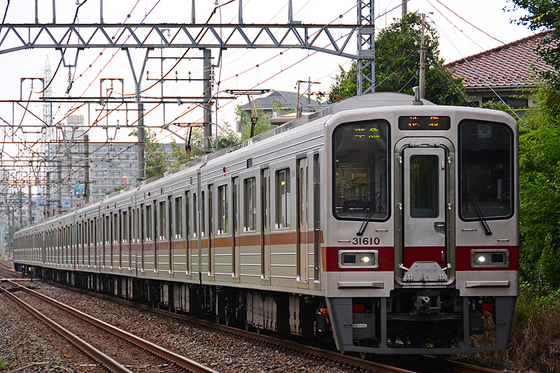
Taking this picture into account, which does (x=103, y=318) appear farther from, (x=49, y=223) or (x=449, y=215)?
(x=49, y=223)

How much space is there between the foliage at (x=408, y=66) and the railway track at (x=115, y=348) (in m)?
14.2

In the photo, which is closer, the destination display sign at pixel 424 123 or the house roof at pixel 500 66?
the destination display sign at pixel 424 123

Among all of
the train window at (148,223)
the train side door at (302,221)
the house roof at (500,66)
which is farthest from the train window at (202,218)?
the house roof at (500,66)

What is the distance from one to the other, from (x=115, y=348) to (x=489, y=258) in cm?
671

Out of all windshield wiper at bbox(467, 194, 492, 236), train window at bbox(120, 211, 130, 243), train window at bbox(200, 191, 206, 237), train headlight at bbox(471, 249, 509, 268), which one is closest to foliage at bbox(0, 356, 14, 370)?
train window at bbox(200, 191, 206, 237)


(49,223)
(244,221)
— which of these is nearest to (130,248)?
(244,221)

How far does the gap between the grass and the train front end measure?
0.54 m

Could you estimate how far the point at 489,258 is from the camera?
8.95m

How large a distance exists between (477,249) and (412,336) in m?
1.16

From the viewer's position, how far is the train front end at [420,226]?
344 inches

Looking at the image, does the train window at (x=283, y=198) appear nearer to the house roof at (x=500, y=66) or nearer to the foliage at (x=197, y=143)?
the house roof at (x=500, y=66)

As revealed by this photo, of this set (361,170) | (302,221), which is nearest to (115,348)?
(302,221)

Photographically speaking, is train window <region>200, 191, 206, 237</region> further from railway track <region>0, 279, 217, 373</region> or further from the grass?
the grass

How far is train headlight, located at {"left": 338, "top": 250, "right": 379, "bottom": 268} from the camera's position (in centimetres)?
876
